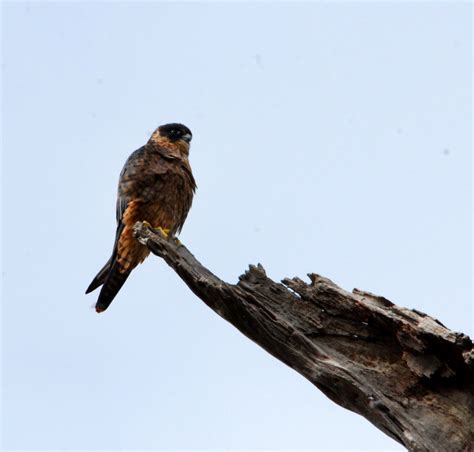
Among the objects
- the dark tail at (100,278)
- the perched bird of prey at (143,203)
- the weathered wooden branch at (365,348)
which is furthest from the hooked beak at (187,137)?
the weathered wooden branch at (365,348)

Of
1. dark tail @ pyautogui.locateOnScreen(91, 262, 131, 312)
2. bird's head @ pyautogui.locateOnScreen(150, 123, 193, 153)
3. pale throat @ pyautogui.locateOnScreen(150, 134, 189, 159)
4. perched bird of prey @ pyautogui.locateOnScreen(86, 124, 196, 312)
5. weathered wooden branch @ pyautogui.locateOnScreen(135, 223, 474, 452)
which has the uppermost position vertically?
bird's head @ pyautogui.locateOnScreen(150, 123, 193, 153)

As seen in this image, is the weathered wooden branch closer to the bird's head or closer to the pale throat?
the pale throat

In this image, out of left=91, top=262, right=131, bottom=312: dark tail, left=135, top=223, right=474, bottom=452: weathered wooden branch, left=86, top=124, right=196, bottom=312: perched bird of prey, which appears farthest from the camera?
left=91, top=262, right=131, bottom=312: dark tail

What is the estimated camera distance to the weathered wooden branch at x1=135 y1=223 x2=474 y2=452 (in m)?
3.65

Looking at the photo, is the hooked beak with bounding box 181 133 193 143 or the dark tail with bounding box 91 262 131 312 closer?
the dark tail with bounding box 91 262 131 312

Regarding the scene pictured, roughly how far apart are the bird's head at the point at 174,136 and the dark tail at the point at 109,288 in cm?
127

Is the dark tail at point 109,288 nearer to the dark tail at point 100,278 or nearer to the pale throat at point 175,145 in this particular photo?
the dark tail at point 100,278

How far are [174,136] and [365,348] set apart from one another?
3618 millimetres

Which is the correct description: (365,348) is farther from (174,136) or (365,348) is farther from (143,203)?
(174,136)

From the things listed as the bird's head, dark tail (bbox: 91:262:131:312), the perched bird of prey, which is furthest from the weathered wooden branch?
the bird's head

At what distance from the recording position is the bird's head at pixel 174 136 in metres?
6.95

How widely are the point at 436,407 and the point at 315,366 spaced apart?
2.08ft

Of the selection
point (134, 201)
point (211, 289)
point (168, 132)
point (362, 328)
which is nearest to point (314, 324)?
point (362, 328)

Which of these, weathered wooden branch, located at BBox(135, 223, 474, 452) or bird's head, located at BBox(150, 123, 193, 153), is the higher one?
bird's head, located at BBox(150, 123, 193, 153)
